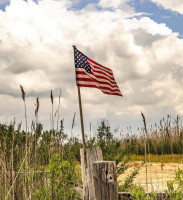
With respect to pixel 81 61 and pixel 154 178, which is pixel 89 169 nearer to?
pixel 81 61

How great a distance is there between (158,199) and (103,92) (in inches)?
84.9

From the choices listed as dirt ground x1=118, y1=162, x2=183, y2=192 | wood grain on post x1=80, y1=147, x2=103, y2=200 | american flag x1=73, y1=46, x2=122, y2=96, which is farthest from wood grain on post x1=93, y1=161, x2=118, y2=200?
american flag x1=73, y1=46, x2=122, y2=96

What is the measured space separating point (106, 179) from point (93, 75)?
7.69 feet

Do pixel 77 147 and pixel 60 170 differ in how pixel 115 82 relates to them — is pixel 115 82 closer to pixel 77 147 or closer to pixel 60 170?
pixel 77 147

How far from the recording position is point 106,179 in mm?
3781

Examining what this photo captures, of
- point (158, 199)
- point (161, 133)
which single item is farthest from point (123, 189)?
point (161, 133)

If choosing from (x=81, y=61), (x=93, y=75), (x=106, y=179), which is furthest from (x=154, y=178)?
(x=106, y=179)

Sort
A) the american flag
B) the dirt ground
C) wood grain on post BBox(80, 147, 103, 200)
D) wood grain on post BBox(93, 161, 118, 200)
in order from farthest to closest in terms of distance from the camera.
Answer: the dirt ground, the american flag, wood grain on post BBox(80, 147, 103, 200), wood grain on post BBox(93, 161, 118, 200)

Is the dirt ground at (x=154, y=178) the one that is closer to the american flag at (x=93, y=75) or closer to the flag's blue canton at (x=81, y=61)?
the american flag at (x=93, y=75)

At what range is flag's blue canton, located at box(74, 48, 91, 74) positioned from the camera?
18.2ft

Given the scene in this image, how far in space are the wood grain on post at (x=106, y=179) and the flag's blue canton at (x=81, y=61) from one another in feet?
6.98

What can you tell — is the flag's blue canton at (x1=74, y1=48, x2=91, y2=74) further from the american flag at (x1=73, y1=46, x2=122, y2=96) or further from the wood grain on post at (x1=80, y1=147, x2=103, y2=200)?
the wood grain on post at (x1=80, y1=147, x2=103, y2=200)

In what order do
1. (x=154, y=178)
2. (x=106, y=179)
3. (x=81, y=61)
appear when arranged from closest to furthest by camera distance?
(x=106, y=179)
(x=81, y=61)
(x=154, y=178)

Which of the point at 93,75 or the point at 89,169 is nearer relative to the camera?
the point at 89,169
